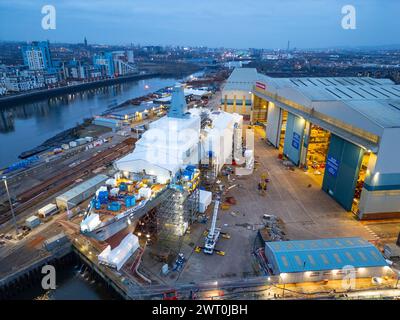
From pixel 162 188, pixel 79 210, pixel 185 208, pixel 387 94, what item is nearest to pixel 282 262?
pixel 185 208

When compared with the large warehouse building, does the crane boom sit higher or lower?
lower

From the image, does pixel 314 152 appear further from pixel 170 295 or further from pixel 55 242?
pixel 55 242

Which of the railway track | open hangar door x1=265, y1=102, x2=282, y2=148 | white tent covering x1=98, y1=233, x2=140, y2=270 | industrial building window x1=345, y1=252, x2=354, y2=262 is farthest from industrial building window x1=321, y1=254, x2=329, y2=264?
open hangar door x1=265, y1=102, x2=282, y2=148

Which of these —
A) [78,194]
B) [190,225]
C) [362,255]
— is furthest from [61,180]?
[362,255]

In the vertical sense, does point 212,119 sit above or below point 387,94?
below

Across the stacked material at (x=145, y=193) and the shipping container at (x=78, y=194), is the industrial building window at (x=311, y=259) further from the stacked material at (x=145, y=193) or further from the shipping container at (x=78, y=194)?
the shipping container at (x=78, y=194)

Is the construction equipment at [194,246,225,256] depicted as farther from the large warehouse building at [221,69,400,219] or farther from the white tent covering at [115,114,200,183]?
the large warehouse building at [221,69,400,219]

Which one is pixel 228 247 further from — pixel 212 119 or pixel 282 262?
pixel 212 119
